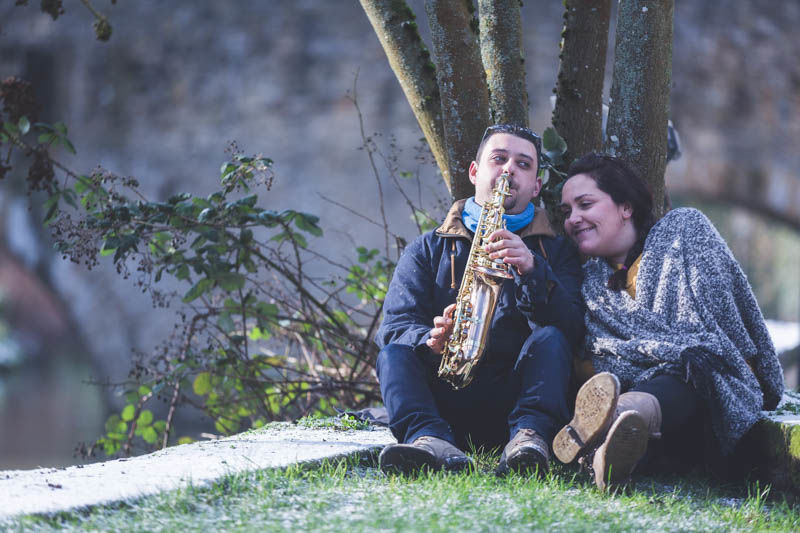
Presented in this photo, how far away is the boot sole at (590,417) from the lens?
95.0 inches

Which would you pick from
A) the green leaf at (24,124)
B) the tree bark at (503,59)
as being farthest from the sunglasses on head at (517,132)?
the green leaf at (24,124)

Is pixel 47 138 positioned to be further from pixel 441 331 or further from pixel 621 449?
pixel 621 449

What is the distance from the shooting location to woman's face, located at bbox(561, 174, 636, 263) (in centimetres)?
306

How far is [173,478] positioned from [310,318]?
6.96 ft

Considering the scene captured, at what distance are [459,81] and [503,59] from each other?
0.91 feet

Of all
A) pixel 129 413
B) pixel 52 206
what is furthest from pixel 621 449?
pixel 129 413

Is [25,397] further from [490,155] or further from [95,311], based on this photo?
[490,155]

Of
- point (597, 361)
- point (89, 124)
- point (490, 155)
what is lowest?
point (597, 361)

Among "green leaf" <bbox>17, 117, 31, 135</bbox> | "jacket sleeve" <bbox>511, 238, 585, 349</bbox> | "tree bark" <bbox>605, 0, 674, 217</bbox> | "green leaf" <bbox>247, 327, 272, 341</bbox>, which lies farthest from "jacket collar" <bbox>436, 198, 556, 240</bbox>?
"green leaf" <bbox>17, 117, 31, 135</bbox>

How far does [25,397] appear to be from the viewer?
46.6 ft

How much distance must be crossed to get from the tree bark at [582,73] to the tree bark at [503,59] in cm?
18

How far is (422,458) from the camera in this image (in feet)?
8.24

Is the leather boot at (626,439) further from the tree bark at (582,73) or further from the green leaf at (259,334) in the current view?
the green leaf at (259,334)

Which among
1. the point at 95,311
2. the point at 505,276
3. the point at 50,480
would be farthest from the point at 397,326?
the point at 95,311
